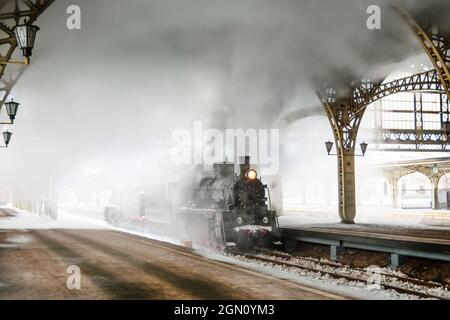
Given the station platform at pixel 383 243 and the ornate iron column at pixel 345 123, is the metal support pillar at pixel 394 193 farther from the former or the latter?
the station platform at pixel 383 243

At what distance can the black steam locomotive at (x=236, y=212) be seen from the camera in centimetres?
1307

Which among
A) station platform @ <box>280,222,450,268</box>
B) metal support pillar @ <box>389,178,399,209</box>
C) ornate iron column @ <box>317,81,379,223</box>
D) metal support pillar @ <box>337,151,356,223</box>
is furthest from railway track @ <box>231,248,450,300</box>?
metal support pillar @ <box>389,178,399,209</box>

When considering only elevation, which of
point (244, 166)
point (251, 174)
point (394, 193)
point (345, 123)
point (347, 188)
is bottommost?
point (394, 193)

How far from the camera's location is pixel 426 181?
38281mm

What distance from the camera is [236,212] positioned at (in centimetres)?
1323

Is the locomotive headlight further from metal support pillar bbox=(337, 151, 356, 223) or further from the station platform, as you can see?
metal support pillar bbox=(337, 151, 356, 223)

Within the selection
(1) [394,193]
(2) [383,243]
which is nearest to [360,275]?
(2) [383,243]

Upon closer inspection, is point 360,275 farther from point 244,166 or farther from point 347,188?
point 347,188

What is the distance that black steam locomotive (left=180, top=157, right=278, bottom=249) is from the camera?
42.9 feet
